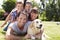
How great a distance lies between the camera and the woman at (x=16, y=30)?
3070 millimetres

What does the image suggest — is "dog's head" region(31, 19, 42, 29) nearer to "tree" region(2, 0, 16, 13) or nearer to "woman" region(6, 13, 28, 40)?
"woman" region(6, 13, 28, 40)

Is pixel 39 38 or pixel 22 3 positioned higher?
pixel 22 3

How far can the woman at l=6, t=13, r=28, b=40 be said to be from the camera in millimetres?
3070

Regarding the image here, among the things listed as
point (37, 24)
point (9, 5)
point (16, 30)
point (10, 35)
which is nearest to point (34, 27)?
point (37, 24)

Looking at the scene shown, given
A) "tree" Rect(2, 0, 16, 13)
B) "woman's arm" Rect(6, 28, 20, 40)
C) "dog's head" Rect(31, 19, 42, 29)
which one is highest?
"tree" Rect(2, 0, 16, 13)

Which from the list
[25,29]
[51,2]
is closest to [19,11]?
[25,29]

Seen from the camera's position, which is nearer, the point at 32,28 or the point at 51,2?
the point at 32,28

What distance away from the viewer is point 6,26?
Result: 3.23 metres

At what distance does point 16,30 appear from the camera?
311cm

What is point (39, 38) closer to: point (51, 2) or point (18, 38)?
point (18, 38)

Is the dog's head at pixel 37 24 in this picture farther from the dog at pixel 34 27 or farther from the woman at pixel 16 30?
the woman at pixel 16 30

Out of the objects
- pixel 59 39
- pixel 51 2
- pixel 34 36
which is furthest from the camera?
pixel 51 2

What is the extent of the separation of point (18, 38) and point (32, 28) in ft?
0.86

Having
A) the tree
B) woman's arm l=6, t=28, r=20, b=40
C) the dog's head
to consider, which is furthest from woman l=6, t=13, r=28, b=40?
the tree
